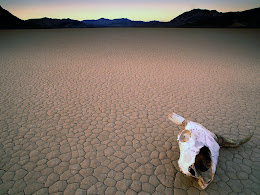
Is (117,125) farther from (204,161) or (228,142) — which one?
(228,142)

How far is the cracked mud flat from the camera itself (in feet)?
7.97

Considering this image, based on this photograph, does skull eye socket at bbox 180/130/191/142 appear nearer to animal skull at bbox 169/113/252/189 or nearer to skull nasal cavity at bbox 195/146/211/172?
animal skull at bbox 169/113/252/189

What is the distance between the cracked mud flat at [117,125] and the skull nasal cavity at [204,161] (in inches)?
10.1

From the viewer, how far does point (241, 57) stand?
32.1 feet

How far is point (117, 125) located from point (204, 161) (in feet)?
6.10

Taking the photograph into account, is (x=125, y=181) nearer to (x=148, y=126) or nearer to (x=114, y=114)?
(x=148, y=126)

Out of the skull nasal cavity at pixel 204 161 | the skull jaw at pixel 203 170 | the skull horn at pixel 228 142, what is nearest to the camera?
the skull jaw at pixel 203 170

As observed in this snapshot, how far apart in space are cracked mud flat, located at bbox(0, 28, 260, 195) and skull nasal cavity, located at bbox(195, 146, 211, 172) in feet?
0.84

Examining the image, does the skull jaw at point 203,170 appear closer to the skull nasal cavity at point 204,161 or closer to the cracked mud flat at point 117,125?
the skull nasal cavity at point 204,161

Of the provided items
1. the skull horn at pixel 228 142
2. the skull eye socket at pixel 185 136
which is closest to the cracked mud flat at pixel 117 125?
the skull horn at pixel 228 142

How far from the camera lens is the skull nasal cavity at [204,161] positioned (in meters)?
2.35

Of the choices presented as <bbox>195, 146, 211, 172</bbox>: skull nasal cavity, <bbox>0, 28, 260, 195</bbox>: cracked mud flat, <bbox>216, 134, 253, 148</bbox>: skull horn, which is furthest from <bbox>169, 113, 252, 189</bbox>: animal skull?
<bbox>216, 134, 253, 148</bbox>: skull horn

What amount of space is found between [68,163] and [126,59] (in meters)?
7.38

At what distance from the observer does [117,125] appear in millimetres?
3729
